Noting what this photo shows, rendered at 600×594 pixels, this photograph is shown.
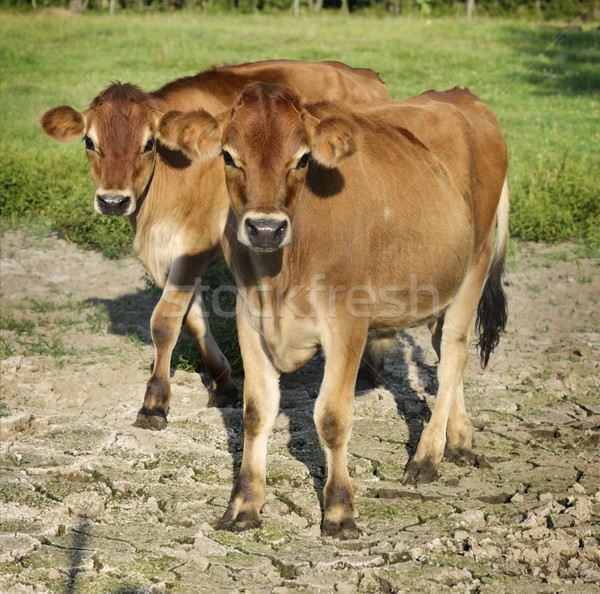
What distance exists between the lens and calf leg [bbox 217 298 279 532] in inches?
178

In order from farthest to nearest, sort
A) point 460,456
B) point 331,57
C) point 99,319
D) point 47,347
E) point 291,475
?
point 331,57 → point 99,319 → point 47,347 → point 460,456 → point 291,475

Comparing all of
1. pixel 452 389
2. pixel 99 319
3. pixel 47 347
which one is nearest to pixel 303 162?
pixel 452 389

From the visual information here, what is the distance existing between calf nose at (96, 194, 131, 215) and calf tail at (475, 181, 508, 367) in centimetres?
242

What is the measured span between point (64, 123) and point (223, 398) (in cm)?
216

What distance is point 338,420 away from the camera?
4418mm

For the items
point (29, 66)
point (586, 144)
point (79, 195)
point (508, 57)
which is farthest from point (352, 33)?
point (79, 195)

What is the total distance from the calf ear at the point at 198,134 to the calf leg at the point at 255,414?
837 millimetres

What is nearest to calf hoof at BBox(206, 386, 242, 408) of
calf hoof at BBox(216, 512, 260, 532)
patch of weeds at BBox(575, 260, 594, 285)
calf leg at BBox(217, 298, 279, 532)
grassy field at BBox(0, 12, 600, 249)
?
calf leg at BBox(217, 298, 279, 532)

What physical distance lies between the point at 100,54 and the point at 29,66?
6.43 ft

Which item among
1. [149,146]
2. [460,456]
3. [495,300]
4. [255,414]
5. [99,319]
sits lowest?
[99,319]

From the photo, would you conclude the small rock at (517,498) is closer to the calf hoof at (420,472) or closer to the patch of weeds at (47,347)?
the calf hoof at (420,472)

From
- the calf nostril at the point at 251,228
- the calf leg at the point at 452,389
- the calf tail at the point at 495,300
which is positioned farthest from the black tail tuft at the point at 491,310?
the calf nostril at the point at 251,228

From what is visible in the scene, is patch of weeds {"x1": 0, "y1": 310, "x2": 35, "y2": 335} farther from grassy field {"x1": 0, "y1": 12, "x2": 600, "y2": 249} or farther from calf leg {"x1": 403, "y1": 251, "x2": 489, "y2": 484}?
calf leg {"x1": 403, "y1": 251, "x2": 489, "y2": 484}

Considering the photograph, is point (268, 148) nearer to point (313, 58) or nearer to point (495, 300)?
point (495, 300)
